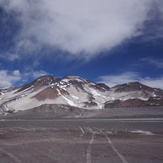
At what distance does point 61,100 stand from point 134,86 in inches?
2328

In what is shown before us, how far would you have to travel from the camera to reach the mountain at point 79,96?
104056 millimetres

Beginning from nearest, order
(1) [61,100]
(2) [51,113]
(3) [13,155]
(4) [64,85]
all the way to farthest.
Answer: (3) [13,155]
(2) [51,113]
(1) [61,100]
(4) [64,85]

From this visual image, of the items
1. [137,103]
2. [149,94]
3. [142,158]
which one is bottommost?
[142,158]

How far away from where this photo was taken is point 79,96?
425ft

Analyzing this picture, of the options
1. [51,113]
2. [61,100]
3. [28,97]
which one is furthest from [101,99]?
[51,113]

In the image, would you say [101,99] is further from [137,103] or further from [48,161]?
[48,161]

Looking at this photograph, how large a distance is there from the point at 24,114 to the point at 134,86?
88.3 meters

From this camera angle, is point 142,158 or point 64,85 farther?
point 64,85

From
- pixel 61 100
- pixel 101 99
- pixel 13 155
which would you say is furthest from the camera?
pixel 101 99

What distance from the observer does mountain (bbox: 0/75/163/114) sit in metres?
104

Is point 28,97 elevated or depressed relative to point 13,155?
elevated

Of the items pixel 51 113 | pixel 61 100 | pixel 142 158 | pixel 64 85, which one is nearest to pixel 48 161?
pixel 142 158

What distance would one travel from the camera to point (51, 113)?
3189 inches

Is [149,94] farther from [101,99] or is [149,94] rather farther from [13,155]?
[13,155]
